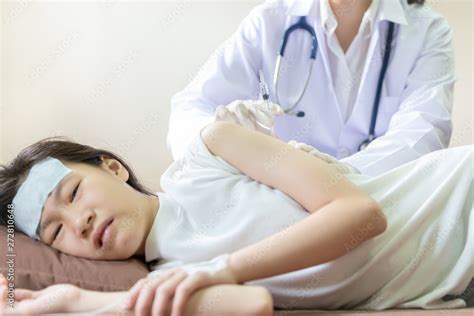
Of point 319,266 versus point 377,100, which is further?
point 377,100

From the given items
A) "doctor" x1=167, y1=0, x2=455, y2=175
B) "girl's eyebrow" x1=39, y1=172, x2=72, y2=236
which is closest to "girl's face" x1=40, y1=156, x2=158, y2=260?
"girl's eyebrow" x1=39, y1=172, x2=72, y2=236

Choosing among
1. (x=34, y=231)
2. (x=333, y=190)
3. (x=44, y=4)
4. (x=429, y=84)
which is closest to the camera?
(x=333, y=190)

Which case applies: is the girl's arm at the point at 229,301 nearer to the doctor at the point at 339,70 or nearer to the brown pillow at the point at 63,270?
the brown pillow at the point at 63,270

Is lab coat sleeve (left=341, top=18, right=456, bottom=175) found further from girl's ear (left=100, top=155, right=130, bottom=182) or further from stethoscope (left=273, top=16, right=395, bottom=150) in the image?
girl's ear (left=100, top=155, right=130, bottom=182)

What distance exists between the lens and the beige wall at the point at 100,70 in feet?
7.11

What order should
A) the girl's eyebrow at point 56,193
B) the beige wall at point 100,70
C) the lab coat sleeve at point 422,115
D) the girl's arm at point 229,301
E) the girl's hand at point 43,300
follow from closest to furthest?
the girl's arm at point 229,301 → the girl's hand at point 43,300 → the girl's eyebrow at point 56,193 → the lab coat sleeve at point 422,115 → the beige wall at point 100,70

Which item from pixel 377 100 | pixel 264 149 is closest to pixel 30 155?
pixel 264 149

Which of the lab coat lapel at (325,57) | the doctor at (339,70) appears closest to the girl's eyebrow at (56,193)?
the doctor at (339,70)

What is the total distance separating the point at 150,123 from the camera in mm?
2186

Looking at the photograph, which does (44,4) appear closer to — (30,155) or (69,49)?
(69,49)

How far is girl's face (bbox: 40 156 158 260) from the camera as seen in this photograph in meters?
0.98

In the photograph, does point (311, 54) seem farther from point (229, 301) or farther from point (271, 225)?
point (229, 301)

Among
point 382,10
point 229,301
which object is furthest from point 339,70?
point 229,301

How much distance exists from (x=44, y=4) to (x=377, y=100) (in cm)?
135
